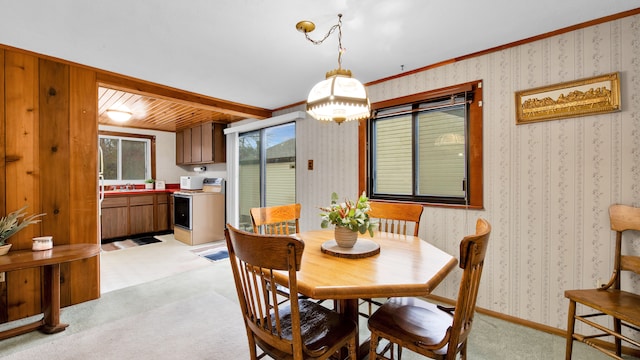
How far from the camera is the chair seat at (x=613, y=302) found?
4.80 ft

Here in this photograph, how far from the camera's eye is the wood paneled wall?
2.25m

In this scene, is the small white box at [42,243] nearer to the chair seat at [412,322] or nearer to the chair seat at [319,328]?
the chair seat at [319,328]

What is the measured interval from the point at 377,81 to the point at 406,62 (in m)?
0.51

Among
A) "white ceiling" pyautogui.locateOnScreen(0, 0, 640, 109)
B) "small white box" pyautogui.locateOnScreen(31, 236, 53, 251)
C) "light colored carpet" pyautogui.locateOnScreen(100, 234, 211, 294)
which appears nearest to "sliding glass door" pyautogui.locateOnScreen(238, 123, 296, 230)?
"light colored carpet" pyautogui.locateOnScreen(100, 234, 211, 294)

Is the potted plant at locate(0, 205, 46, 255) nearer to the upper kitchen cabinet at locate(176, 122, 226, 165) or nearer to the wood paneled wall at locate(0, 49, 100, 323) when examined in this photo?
the wood paneled wall at locate(0, 49, 100, 323)

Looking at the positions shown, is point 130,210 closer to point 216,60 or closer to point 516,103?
point 216,60

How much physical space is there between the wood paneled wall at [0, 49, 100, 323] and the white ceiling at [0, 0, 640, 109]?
0.23m

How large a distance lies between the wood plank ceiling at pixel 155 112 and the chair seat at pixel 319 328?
3.02m

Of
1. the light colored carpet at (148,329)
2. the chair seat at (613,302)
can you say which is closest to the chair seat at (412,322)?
the chair seat at (613,302)

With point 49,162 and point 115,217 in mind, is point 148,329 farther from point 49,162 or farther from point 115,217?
point 115,217

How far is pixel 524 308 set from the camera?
221cm

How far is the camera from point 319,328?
4.30 ft

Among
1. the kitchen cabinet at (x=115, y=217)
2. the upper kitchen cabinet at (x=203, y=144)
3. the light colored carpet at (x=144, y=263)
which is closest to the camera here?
the light colored carpet at (x=144, y=263)

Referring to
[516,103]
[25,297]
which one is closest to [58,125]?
Answer: [25,297]
